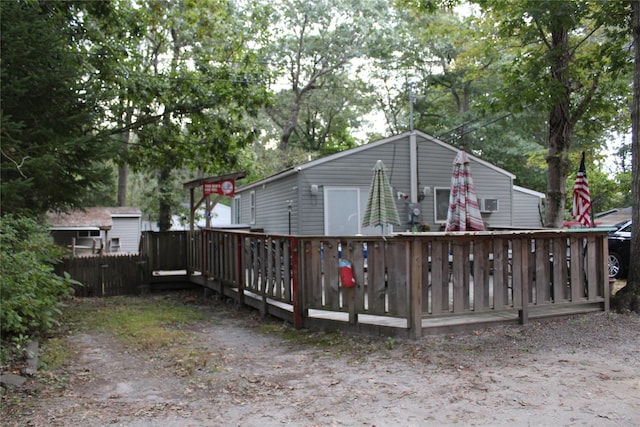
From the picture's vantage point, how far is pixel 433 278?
5.20 metres

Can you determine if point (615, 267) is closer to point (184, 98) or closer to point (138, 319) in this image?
point (138, 319)

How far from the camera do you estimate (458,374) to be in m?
4.16

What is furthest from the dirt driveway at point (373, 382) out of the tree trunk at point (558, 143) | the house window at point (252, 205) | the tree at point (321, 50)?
the tree at point (321, 50)

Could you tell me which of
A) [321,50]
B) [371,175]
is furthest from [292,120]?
[371,175]

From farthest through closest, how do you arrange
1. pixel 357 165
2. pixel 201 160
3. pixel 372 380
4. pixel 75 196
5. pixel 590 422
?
pixel 357 165
pixel 201 160
pixel 75 196
pixel 372 380
pixel 590 422

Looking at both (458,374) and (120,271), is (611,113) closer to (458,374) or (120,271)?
(458,374)

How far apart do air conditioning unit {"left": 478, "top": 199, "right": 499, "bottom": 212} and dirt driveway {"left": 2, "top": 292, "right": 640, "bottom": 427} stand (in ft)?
32.2

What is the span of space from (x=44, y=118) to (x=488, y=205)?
40.5 feet

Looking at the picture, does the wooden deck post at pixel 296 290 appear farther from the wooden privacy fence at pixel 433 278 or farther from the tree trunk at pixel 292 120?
the tree trunk at pixel 292 120

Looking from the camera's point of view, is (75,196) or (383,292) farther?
(75,196)

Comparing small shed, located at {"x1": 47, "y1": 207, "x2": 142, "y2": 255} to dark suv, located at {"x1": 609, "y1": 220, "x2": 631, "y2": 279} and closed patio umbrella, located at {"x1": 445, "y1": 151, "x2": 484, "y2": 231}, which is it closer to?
closed patio umbrella, located at {"x1": 445, "y1": 151, "x2": 484, "y2": 231}

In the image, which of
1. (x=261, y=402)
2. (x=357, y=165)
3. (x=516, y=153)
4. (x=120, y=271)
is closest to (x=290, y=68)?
(x=516, y=153)

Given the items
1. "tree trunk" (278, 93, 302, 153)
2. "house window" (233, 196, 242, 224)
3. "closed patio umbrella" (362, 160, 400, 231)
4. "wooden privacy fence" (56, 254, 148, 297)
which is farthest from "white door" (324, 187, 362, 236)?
"tree trunk" (278, 93, 302, 153)

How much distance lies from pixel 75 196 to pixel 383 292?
18.6ft
